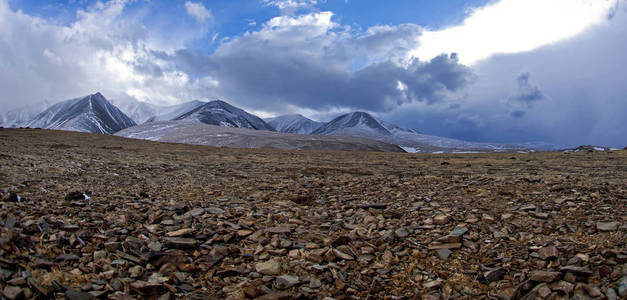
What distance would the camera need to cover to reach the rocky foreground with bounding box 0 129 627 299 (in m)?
5.28

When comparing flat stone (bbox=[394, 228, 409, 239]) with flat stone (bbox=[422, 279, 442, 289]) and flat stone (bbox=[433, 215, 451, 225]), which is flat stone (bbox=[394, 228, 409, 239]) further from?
flat stone (bbox=[422, 279, 442, 289])

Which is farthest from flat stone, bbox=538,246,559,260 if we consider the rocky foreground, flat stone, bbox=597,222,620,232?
flat stone, bbox=597,222,620,232

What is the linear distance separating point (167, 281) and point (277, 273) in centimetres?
171

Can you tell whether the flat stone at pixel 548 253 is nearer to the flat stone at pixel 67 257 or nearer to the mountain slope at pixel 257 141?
the flat stone at pixel 67 257

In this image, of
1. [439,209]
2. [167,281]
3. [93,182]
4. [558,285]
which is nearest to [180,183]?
[93,182]

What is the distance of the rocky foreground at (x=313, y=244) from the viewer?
Answer: 17.3 ft

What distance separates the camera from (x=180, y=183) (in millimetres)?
12703

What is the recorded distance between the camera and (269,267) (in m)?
5.99

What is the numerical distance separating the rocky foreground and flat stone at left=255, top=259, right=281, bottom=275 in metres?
0.02

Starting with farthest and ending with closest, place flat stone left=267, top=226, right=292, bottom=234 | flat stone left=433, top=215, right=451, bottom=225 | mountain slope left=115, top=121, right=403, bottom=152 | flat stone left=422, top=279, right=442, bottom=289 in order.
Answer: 1. mountain slope left=115, top=121, right=403, bottom=152
2. flat stone left=433, top=215, right=451, bottom=225
3. flat stone left=267, top=226, right=292, bottom=234
4. flat stone left=422, top=279, right=442, bottom=289

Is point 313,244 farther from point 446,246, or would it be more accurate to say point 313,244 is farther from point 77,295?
point 77,295

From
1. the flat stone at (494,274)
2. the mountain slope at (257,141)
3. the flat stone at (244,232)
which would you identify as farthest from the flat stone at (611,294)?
the mountain slope at (257,141)

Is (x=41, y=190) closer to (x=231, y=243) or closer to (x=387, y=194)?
(x=231, y=243)

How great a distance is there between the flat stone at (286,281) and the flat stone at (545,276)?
361 cm
